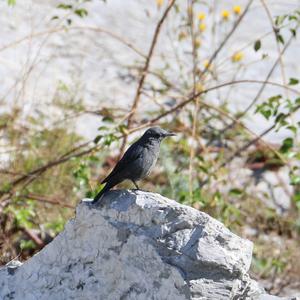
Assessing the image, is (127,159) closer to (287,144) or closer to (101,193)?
(101,193)

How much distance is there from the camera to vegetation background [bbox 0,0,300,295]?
25.0 ft

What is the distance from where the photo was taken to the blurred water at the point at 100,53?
32.9 ft

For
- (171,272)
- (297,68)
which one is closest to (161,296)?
(171,272)

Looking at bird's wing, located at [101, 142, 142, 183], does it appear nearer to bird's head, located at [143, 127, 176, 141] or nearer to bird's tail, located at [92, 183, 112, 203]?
bird's head, located at [143, 127, 176, 141]

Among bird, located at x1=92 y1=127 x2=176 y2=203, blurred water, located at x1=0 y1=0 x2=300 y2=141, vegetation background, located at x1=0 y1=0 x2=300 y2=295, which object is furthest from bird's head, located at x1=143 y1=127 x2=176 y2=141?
blurred water, located at x1=0 y1=0 x2=300 y2=141

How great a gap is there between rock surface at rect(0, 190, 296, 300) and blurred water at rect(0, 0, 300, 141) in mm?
4316

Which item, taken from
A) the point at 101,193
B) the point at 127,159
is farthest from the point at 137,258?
the point at 127,159

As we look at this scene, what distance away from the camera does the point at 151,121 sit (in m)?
7.65

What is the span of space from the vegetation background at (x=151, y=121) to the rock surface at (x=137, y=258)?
3.53 feet

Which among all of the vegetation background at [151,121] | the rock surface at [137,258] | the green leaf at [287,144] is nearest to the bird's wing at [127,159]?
the rock surface at [137,258]

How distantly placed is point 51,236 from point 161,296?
3606mm

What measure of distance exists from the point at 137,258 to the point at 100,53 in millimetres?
6543

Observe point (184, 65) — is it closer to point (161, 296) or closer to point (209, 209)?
point (209, 209)

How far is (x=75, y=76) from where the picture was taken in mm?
10328
